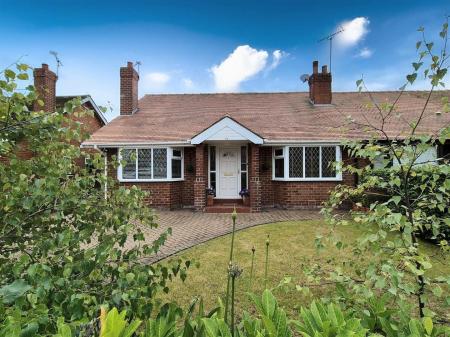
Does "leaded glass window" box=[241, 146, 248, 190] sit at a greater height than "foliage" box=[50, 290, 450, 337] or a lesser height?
greater

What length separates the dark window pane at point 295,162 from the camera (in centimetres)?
1291

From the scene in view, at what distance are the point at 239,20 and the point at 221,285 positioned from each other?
12.4 meters

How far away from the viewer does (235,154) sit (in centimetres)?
1377

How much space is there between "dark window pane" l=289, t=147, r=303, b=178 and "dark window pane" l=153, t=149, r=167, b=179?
5.74 m

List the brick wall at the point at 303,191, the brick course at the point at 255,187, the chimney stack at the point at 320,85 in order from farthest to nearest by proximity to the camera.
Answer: the chimney stack at the point at 320,85, the brick wall at the point at 303,191, the brick course at the point at 255,187

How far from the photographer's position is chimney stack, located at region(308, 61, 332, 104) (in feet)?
52.1

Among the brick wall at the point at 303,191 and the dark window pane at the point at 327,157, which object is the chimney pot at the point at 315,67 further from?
the brick wall at the point at 303,191

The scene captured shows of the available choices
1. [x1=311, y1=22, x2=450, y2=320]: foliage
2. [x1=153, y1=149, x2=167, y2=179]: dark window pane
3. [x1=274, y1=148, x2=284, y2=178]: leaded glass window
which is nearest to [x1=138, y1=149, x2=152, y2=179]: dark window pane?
[x1=153, y1=149, x2=167, y2=179]: dark window pane

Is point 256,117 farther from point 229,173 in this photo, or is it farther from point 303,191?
point 303,191

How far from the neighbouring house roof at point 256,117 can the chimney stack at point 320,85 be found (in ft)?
1.56

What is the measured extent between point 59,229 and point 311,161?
11.8m

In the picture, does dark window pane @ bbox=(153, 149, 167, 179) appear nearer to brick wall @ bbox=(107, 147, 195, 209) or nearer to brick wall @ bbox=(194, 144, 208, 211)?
brick wall @ bbox=(107, 147, 195, 209)

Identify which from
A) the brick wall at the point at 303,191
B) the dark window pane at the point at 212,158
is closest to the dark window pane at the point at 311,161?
the brick wall at the point at 303,191

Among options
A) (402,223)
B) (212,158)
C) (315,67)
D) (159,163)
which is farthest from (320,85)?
(402,223)
